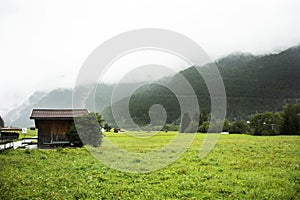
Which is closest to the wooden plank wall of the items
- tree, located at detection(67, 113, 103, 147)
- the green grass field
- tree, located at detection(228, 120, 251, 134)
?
tree, located at detection(67, 113, 103, 147)

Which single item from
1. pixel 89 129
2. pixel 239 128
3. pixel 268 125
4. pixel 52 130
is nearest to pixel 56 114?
pixel 52 130

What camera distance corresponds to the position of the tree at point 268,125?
64.7 meters

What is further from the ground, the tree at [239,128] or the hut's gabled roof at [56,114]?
the hut's gabled roof at [56,114]

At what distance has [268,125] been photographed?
65.8m

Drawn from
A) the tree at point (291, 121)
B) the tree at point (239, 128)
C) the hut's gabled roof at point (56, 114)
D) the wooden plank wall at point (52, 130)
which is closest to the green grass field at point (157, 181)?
Answer: the hut's gabled roof at point (56, 114)

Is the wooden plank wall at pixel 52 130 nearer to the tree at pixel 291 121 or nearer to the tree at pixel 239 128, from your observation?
the tree at pixel 291 121

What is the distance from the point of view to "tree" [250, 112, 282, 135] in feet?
212

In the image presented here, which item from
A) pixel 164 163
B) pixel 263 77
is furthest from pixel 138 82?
pixel 263 77

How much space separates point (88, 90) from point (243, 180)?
11062 mm

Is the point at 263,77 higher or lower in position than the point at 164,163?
higher

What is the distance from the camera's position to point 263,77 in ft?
572

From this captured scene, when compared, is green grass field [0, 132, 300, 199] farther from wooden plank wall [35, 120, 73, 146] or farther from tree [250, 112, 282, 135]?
tree [250, 112, 282, 135]

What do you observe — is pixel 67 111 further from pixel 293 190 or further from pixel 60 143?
pixel 293 190

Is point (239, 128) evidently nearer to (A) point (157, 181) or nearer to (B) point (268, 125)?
(B) point (268, 125)
